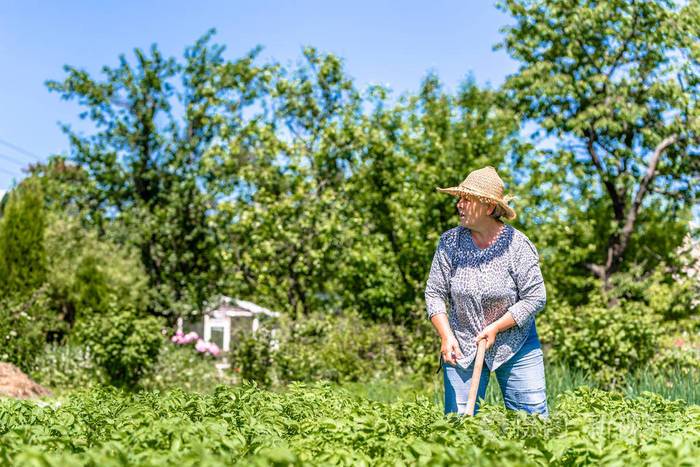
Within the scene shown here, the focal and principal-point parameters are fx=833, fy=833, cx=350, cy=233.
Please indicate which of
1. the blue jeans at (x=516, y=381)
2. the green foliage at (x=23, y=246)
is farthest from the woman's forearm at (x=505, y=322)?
the green foliage at (x=23, y=246)

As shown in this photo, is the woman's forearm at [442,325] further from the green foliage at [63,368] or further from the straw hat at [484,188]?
the green foliage at [63,368]

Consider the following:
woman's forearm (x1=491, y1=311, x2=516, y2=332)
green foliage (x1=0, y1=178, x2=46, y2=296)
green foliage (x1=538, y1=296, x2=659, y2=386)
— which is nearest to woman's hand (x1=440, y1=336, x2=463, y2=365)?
woman's forearm (x1=491, y1=311, x2=516, y2=332)

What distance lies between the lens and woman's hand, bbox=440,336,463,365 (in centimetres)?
420

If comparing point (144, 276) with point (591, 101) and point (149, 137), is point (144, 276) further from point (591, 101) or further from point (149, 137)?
point (591, 101)

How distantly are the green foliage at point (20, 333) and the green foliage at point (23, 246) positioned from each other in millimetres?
1014

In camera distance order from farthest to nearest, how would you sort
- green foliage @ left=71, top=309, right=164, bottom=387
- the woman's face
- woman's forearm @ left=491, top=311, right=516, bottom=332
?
green foliage @ left=71, top=309, right=164, bottom=387, the woman's face, woman's forearm @ left=491, top=311, right=516, bottom=332

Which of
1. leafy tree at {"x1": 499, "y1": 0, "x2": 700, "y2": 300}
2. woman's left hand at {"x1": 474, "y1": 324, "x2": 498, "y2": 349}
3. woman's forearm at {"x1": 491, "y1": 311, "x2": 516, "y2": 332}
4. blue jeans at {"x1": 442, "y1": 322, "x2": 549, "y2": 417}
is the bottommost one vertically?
blue jeans at {"x1": 442, "y1": 322, "x2": 549, "y2": 417}

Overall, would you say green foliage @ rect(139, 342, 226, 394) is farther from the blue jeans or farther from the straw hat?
the straw hat

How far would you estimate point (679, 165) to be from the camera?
15180mm

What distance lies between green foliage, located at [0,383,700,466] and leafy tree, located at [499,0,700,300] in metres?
10.7

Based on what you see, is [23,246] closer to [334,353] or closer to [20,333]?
[20,333]

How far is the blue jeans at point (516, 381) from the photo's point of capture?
4.24m

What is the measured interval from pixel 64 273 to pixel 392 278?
6547 millimetres

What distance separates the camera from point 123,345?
400 inches
